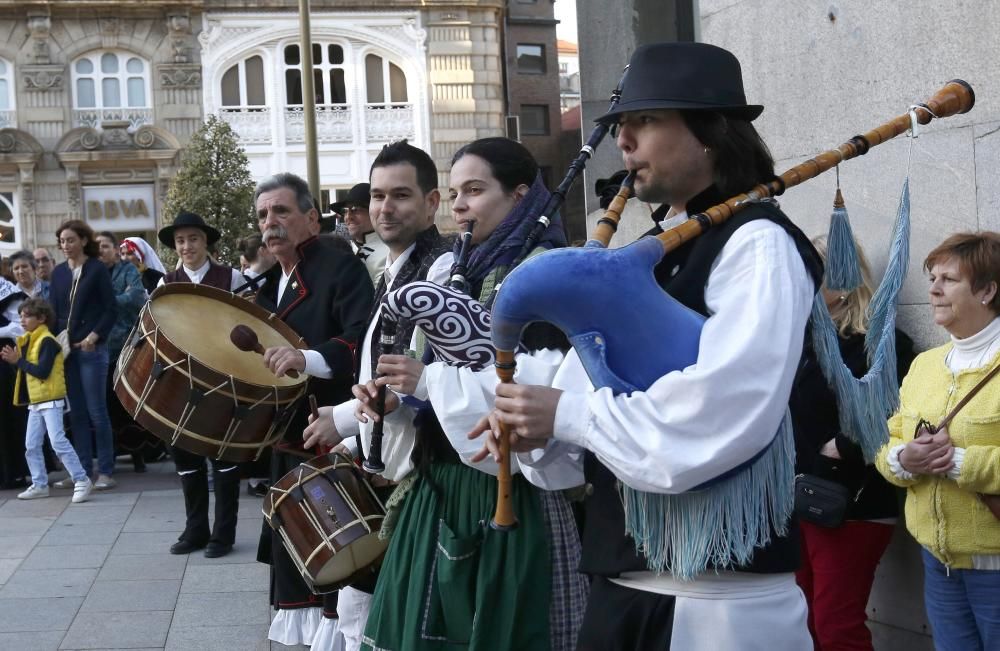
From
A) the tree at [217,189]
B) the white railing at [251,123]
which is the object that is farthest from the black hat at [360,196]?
the white railing at [251,123]

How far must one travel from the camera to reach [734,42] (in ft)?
16.8

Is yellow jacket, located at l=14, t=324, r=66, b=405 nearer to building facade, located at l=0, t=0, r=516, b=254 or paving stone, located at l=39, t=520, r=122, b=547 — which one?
paving stone, located at l=39, t=520, r=122, b=547

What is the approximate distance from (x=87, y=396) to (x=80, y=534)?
6.74ft

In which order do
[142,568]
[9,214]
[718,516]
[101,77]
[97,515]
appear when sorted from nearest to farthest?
1. [718,516]
2. [142,568]
3. [97,515]
4. [9,214]
5. [101,77]

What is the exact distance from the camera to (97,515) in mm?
8688

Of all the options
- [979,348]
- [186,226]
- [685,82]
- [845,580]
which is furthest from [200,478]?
[685,82]

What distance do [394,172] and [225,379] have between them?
119 cm

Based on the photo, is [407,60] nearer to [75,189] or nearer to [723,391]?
[75,189]

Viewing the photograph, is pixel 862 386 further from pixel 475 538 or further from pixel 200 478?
pixel 200 478

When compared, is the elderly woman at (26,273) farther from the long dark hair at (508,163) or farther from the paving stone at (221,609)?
the long dark hair at (508,163)

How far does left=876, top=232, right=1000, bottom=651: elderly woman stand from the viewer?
3.40 metres

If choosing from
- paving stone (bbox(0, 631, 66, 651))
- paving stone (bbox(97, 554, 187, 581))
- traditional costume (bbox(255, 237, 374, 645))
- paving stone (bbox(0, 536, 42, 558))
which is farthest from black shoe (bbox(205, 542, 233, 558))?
traditional costume (bbox(255, 237, 374, 645))

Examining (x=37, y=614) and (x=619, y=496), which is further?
(x=37, y=614)

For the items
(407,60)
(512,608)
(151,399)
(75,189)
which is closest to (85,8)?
(75,189)
